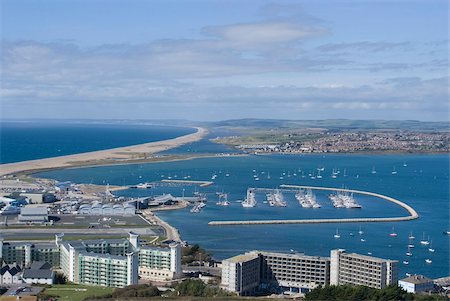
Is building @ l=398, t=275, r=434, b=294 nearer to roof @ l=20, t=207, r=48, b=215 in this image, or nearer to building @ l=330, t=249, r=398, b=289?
building @ l=330, t=249, r=398, b=289

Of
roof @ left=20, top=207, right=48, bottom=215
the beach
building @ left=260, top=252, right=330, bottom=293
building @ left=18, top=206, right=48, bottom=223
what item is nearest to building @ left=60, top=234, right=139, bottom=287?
building @ left=260, top=252, right=330, bottom=293

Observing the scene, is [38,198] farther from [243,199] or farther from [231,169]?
[231,169]

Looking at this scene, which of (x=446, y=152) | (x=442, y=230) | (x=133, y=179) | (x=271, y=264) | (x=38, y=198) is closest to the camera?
(x=271, y=264)

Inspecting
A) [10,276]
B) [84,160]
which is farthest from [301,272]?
[84,160]

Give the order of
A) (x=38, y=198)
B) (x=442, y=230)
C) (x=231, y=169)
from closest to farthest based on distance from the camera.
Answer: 1. (x=442, y=230)
2. (x=38, y=198)
3. (x=231, y=169)

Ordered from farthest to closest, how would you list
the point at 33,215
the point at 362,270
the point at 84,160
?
1. the point at 84,160
2. the point at 33,215
3. the point at 362,270

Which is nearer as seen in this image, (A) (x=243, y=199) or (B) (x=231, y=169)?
(A) (x=243, y=199)

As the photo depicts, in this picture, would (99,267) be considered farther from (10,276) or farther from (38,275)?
(10,276)

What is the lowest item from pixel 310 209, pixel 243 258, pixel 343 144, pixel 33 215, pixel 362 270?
pixel 310 209

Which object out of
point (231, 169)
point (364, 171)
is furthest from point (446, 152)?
point (231, 169)
